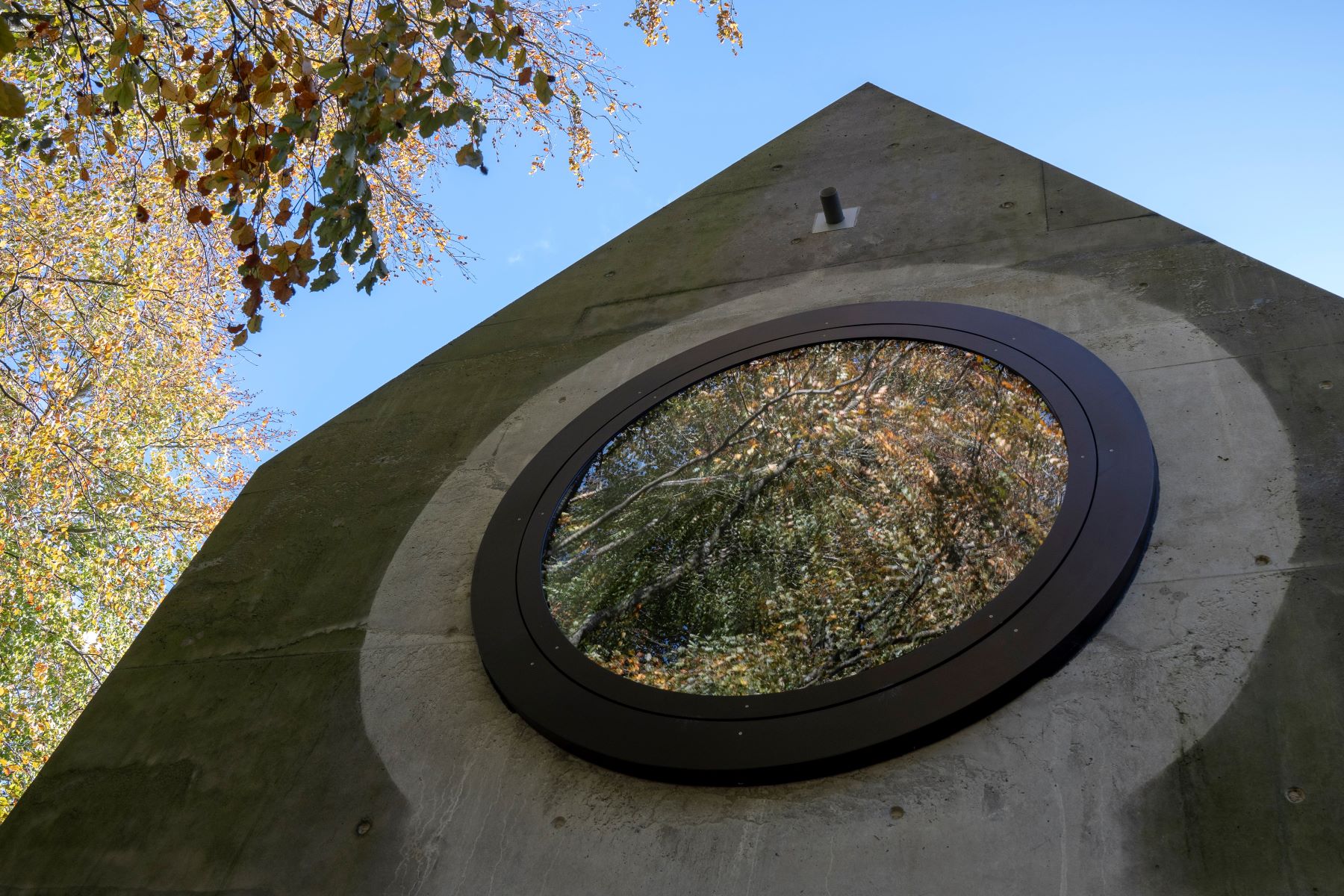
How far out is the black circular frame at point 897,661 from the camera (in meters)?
2.88

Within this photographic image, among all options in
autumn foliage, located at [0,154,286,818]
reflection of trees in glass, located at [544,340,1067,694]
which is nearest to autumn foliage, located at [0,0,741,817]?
autumn foliage, located at [0,154,286,818]

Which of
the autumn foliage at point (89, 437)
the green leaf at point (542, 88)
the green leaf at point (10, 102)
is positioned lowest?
the autumn foliage at point (89, 437)

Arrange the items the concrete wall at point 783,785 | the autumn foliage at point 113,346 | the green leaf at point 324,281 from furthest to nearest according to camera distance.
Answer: the autumn foliage at point 113,346 < the green leaf at point 324,281 < the concrete wall at point 783,785

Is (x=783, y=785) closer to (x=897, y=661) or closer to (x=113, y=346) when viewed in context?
(x=897, y=661)

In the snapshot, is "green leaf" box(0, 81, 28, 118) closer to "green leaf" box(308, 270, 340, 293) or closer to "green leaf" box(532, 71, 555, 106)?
"green leaf" box(308, 270, 340, 293)

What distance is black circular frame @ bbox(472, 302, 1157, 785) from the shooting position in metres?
2.88

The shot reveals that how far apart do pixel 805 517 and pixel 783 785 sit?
107cm

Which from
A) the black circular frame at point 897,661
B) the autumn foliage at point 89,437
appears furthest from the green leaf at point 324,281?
the autumn foliage at point 89,437

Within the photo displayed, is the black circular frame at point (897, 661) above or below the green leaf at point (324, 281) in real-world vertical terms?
below

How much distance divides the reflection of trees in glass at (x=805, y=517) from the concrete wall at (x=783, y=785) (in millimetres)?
371

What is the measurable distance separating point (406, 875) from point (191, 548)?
14.5m

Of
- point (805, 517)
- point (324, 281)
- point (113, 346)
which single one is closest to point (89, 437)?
point (113, 346)

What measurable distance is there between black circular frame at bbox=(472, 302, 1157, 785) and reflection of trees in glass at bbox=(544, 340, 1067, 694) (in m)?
0.09

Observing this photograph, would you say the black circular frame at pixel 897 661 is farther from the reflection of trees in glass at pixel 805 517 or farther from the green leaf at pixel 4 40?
the green leaf at pixel 4 40
